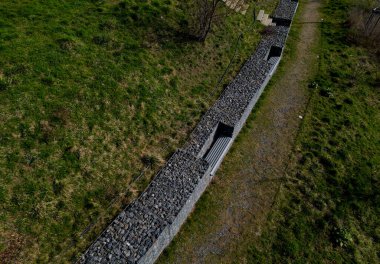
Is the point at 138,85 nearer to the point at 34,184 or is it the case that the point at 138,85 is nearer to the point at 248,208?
the point at 34,184

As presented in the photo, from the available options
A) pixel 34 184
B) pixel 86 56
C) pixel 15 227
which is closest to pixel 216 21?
pixel 86 56

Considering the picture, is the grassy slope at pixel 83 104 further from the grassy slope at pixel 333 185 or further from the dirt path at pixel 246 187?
the grassy slope at pixel 333 185

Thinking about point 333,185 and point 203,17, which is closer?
point 333,185

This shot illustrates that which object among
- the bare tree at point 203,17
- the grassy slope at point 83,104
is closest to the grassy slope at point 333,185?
the grassy slope at point 83,104

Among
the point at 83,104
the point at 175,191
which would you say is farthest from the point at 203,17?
the point at 175,191

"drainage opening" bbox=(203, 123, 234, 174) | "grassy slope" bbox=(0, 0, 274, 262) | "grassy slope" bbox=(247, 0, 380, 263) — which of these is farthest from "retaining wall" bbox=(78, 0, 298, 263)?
"grassy slope" bbox=(247, 0, 380, 263)

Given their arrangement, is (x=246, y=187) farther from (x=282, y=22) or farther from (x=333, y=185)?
(x=282, y=22)
